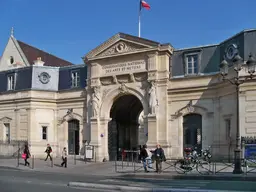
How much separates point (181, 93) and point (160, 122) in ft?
8.49

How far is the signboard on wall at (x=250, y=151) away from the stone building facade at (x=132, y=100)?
1969mm

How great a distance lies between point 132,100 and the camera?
31.3 m

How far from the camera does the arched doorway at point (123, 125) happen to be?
29.5 metres

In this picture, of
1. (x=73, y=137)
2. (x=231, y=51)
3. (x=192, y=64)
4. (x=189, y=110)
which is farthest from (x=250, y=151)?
(x=73, y=137)

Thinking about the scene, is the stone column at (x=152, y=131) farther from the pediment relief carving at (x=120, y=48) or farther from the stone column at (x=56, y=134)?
the stone column at (x=56, y=134)

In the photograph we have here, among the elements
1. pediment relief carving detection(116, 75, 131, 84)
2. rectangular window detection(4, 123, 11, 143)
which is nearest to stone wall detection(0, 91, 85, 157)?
rectangular window detection(4, 123, 11, 143)

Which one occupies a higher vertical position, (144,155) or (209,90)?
(209,90)

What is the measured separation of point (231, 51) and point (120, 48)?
8.50 metres

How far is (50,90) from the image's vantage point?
3128 cm

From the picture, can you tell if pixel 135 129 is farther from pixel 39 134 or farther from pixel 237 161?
pixel 237 161

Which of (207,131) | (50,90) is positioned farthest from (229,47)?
(50,90)

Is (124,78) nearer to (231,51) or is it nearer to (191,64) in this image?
(191,64)

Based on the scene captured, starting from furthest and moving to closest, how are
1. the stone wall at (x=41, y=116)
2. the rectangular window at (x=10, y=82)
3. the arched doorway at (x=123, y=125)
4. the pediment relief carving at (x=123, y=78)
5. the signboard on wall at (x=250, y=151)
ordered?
the rectangular window at (x=10, y=82) < the stone wall at (x=41, y=116) < the arched doorway at (x=123, y=125) < the pediment relief carving at (x=123, y=78) < the signboard on wall at (x=250, y=151)

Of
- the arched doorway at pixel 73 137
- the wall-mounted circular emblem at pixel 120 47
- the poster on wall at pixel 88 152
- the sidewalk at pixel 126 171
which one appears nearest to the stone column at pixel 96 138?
the poster on wall at pixel 88 152
